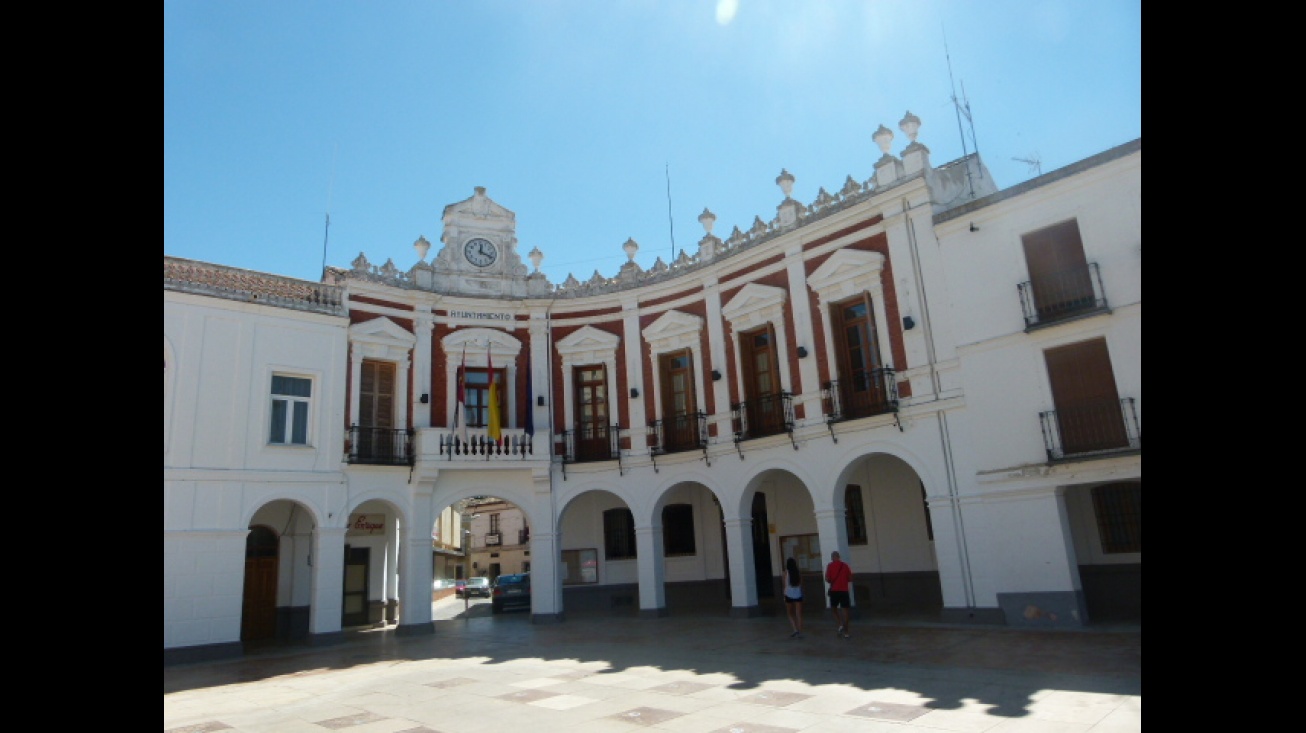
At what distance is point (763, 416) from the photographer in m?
18.6

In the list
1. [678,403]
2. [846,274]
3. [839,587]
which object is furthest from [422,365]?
[839,587]

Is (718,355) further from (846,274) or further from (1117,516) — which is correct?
(1117,516)

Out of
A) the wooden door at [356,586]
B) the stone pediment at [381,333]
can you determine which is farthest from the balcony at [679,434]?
the wooden door at [356,586]

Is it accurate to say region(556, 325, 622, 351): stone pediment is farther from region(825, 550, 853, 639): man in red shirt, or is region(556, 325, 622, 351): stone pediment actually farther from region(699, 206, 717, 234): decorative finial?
region(825, 550, 853, 639): man in red shirt

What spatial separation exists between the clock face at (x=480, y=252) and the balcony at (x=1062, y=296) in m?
14.0

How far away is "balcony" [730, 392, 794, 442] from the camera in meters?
17.9

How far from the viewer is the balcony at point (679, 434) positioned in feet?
64.2

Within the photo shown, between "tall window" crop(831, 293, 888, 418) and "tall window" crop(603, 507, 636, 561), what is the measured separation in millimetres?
8300

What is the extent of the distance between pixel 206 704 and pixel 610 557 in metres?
12.9
